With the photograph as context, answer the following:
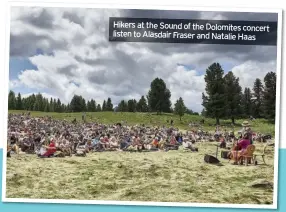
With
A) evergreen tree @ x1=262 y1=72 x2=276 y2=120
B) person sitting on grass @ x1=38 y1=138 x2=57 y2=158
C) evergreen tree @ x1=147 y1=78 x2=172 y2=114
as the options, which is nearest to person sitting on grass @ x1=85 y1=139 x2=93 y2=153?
person sitting on grass @ x1=38 y1=138 x2=57 y2=158

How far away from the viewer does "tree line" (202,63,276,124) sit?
6852 millimetres

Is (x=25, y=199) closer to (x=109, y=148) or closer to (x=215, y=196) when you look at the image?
(x=109, y=148)

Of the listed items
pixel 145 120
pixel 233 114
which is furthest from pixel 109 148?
pixel 233 114

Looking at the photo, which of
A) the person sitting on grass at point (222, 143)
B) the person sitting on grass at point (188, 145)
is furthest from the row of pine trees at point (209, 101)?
the person sitting on grass at point (188, 145)

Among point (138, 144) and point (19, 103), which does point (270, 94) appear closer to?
point (138, 144)

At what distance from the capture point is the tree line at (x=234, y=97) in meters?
6.85

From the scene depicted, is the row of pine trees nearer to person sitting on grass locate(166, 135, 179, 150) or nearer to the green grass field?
person sitting on grass locate(166, 135, 179, 150)

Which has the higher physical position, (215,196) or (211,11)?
(211,11)

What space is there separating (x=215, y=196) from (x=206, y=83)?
59.5 inches

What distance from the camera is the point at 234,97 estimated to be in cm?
703

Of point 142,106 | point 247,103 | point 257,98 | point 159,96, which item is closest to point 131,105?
point 142,106

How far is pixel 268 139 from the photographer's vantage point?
6895 mm

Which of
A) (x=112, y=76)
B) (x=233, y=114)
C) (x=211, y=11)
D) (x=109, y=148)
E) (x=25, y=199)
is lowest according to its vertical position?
(x=25, y=199)

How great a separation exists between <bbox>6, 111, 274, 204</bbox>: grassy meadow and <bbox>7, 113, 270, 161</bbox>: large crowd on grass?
0.09 meters
